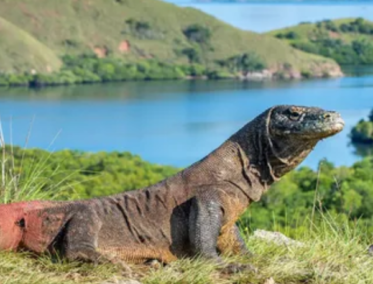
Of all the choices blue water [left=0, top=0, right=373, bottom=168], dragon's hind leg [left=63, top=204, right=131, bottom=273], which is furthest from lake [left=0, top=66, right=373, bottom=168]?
dragon's hind leg [left=63, top=204, right=131, bottom=273]

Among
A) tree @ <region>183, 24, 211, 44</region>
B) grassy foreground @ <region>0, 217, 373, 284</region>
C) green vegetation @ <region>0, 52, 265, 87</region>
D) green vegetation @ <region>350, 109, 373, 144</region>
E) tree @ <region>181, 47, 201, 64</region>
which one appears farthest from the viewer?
tree @ <region>183, 24, 211, 44</region>

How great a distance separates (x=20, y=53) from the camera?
507 ft

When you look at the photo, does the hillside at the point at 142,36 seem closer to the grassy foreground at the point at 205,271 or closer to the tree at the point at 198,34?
the tree at the point at 198,34

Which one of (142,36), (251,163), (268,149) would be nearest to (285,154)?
(268,149)

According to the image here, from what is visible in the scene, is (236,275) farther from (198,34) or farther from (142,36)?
(142,36)

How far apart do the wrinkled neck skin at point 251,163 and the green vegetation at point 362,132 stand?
88.5 meters

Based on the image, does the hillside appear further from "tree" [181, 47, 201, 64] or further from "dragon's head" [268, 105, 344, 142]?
"dragon's head" [268, 105, 344, 142]

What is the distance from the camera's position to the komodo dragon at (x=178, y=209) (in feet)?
19.1

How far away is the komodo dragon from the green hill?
14520cm

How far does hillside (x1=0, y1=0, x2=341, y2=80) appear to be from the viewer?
6644 inches

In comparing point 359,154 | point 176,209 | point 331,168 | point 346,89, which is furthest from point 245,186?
point 346,89

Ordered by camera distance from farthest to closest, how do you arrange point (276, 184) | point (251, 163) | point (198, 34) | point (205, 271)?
point (198, 34) < point (276, 184) < point (251, 163) < point (205, 271)

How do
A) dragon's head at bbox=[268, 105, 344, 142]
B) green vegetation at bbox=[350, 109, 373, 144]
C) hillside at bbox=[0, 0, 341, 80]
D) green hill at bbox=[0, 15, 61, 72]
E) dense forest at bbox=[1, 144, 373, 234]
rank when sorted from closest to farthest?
dragon's head at bbox=[268, 105, 344, 142], dense forest at bbox=[1, 144, 373, 234], green vegetation at bbox=[350, 109, 373, 144], green hill at bbox=[0, 15, 61, 72], hillside at bbox=[0, 0, 341, 80]

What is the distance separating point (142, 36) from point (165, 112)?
74.6 meters
